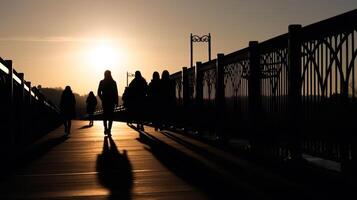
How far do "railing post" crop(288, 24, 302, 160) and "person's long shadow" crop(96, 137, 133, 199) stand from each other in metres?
2.09

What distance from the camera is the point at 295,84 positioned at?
834 centimetres

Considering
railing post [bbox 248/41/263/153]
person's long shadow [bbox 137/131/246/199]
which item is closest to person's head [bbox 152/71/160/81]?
person's long shadow [bbox 137/131/246/199]

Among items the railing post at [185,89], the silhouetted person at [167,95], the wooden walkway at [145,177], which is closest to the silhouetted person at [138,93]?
the silhouetted person at [167,95]

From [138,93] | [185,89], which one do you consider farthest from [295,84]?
[138,93]

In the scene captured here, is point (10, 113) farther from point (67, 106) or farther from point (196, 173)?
point (67, 106)

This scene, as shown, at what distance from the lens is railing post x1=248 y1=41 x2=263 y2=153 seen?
10414 mm

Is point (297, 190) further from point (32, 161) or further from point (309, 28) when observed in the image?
point (32, 161)

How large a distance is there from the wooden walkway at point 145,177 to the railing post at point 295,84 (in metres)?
0.50

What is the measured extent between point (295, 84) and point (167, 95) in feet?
41.2

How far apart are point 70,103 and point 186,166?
1214 centimetres

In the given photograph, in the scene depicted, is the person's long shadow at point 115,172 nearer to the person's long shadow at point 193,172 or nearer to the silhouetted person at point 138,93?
the person's long shadow at point 193,172

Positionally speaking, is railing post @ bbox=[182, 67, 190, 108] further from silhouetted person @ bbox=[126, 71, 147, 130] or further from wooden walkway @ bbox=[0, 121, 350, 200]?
wooden walkway @ bbox=[0, 121, 350, 200]

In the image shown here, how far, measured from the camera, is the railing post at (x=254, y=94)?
410 inches

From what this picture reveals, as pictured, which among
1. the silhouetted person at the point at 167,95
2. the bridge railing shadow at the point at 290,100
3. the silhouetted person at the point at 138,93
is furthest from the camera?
the silhouetted person at the point at 138,93
